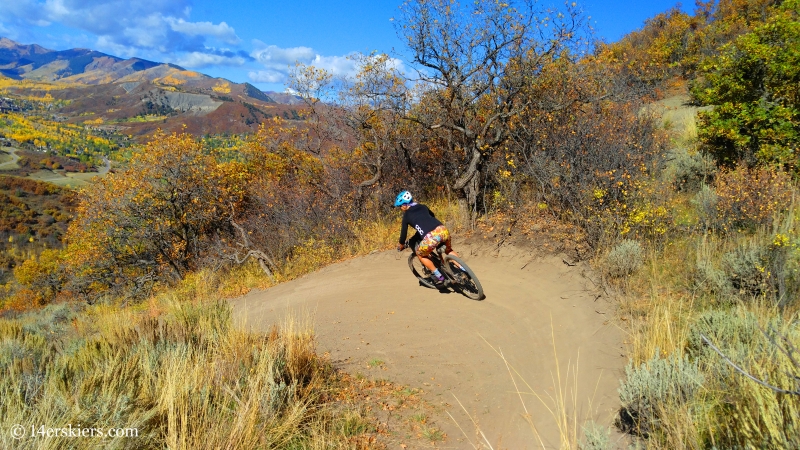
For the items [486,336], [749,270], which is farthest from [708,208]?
[486,336]

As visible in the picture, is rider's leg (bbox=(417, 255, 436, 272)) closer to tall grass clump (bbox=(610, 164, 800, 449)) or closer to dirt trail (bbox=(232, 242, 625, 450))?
dirt trail (bbox=(232, 242, 625, 450))

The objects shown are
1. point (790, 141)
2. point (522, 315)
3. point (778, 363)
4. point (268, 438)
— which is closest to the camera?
point (778, 363)

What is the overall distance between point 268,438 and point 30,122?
827 ft

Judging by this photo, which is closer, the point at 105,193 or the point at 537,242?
the point at 537,242

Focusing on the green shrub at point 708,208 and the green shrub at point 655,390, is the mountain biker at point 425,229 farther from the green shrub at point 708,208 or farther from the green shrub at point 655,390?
the green shrub at point 708,208

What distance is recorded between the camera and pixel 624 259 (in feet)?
22.6

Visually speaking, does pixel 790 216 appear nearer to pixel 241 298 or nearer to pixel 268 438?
pixel 268 438

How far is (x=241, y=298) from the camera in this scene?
38.2 ft

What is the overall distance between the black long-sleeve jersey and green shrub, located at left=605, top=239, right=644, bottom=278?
110 inches

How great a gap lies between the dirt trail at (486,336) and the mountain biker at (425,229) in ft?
2.74

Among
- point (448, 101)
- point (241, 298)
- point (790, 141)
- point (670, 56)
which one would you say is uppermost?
point (670, 56)

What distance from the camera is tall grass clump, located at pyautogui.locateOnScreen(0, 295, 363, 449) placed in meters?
3.27

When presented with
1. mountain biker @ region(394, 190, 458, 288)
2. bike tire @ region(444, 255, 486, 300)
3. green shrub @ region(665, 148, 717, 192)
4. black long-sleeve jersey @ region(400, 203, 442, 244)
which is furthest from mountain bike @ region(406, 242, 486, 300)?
green shrub @ region(665, 148, 717, 192)

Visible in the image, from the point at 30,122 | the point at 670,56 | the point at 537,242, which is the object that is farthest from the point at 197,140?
the point at 30,122
